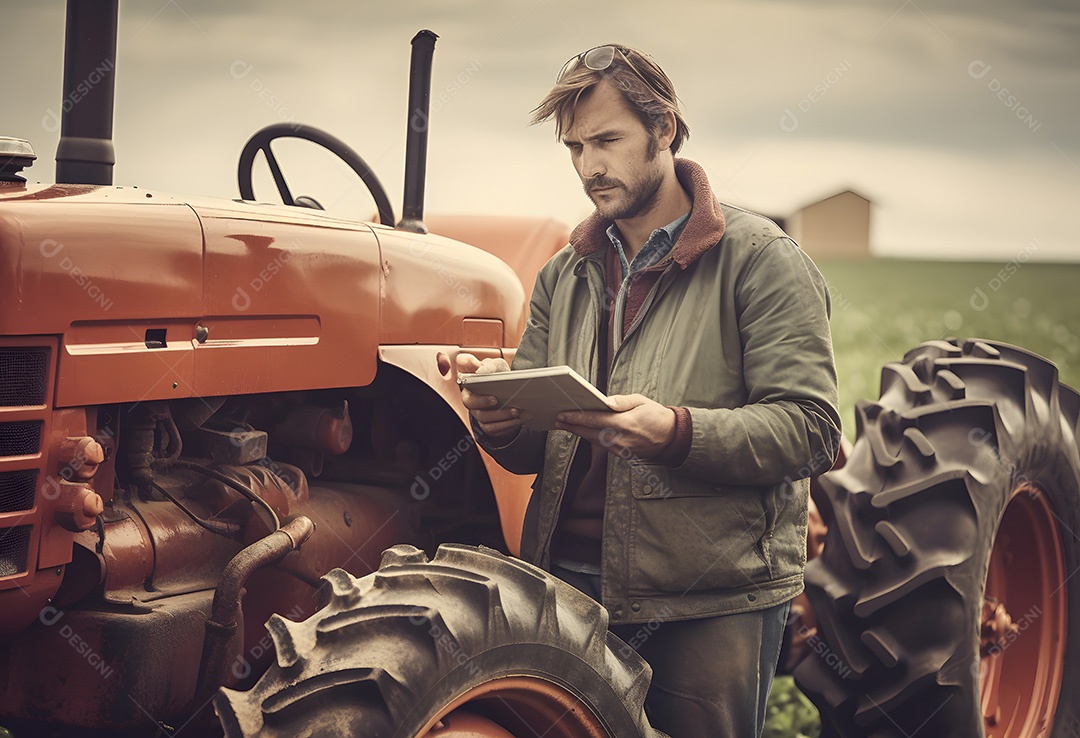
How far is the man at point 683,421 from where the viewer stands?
208 cm

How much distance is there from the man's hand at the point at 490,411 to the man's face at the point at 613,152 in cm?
39

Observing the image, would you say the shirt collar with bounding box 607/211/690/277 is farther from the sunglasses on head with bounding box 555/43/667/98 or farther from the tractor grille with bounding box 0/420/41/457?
the tractor grille with bounding box 0/420/41/457

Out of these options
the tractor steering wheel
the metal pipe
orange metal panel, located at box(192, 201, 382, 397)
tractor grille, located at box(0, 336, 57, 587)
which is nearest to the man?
orange metal panel, located at box(192, 201, 382, 397)

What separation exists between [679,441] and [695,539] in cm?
22

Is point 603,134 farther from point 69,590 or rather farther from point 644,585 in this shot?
point 69,590

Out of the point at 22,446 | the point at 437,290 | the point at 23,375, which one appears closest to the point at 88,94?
the point at 23,375

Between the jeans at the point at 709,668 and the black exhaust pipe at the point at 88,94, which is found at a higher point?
the black exhaust pipe at the point at 88,94

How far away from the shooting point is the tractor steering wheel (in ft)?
10.2

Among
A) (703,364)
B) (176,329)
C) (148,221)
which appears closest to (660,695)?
(703,364)

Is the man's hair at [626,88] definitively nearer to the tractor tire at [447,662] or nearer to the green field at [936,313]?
the tractor tire at [447,662]

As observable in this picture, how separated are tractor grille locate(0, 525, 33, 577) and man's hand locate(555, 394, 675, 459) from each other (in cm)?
94

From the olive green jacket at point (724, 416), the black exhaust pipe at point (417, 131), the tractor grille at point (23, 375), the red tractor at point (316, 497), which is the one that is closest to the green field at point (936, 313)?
the red tractor at point (316, 497)

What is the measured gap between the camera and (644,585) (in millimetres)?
2152

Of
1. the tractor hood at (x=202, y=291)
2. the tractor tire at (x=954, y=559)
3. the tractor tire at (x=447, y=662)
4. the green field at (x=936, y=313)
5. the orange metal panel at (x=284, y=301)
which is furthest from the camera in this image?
the green field at (x=936, y=313)
